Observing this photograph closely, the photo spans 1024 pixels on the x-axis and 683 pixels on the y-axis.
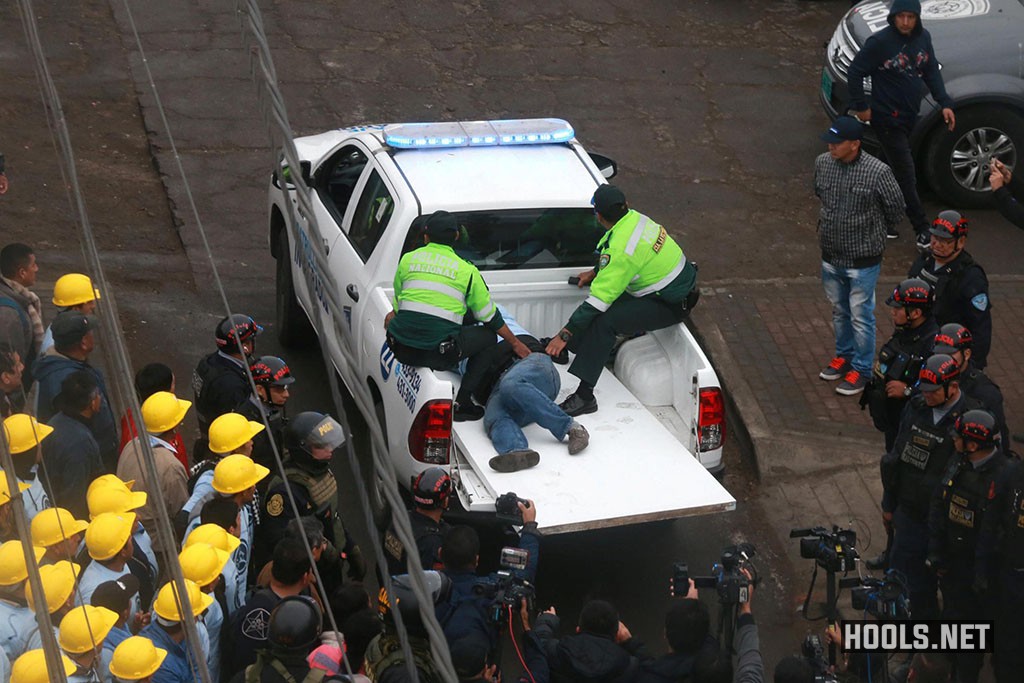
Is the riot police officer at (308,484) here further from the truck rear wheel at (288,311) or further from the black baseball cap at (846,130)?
the black baseball cap at (846,130)

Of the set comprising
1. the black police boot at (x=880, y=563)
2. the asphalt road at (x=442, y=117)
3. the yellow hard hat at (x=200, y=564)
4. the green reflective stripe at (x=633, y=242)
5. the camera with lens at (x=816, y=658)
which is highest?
the yellow hard hat at (x=200, y=564)

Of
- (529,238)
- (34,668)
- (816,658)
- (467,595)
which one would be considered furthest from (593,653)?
(529,238)

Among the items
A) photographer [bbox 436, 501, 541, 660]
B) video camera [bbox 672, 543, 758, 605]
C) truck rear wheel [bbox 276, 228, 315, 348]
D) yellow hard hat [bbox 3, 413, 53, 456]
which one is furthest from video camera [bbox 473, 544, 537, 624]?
truck rear wheel [bbox 276, 228, 315, 348]

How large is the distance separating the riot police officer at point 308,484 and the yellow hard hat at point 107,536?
1.04 m

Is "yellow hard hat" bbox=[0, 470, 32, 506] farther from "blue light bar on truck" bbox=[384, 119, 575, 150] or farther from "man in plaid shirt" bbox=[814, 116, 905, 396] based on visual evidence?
"man in plaid shirt" bbox=[814, 116, 905, 396]

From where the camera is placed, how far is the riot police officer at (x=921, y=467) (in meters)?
6.52

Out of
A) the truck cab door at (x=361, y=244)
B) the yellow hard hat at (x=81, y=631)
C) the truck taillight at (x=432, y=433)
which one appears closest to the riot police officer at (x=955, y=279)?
the truck taillight at (x=432, y=433)

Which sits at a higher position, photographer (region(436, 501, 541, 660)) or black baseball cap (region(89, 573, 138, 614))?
black baseball cap (region(89, 573, 138, 614))

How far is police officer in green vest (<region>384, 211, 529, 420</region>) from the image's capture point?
721 centimetres

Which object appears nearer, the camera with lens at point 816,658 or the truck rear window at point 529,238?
the camera with lens at point 816,658

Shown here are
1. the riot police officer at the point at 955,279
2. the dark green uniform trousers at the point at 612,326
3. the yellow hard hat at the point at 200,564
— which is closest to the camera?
the yellow hard hat at the point at 200,564

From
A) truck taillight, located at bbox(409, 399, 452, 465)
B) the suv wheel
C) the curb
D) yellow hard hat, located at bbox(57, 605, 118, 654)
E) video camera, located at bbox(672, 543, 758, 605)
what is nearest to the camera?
yellow hard hat, located at bbox(57, 605, 118, 654)

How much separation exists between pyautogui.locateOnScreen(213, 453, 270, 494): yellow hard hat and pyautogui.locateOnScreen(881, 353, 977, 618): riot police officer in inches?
127

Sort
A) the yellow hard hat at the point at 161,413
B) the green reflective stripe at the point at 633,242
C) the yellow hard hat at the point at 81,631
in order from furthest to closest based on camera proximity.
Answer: the green reflective stripe at the point at 633,242 < the yellow hard hat at the point at 161,413 < the yellow hard hat at the point at 81,631
